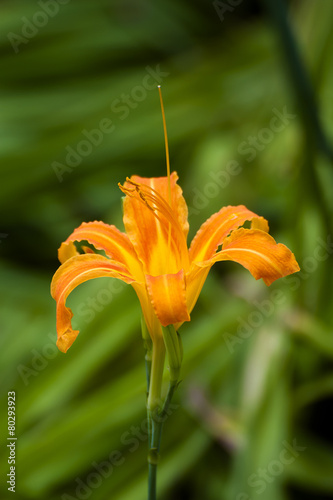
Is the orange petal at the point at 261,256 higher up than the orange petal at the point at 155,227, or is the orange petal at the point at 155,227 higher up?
the orange petal at the point at 155,227

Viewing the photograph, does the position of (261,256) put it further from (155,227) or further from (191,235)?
(191,235)

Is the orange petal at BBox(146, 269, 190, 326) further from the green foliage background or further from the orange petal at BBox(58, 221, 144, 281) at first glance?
the green foliage background

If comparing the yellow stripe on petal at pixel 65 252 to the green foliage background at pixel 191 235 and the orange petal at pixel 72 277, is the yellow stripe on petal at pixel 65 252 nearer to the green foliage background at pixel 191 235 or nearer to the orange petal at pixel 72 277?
the orange petal at pixel 72 277

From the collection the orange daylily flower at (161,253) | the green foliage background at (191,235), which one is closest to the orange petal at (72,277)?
the orange daylily flower at (161,253)

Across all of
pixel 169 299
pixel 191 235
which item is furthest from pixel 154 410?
pixel 191 235

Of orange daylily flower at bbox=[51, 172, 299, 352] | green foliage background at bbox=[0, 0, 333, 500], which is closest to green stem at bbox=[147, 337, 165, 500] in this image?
orange daylily flower at bbox=[51, 172, 299, 352]

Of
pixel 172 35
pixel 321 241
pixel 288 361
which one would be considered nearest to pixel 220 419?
pixel 288 361
